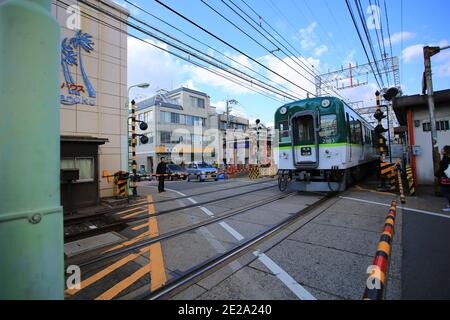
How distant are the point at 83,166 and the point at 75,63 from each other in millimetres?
4249

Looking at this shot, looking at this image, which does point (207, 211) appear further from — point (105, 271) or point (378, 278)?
point (378, 278)

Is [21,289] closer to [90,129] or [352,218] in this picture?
[352,218]

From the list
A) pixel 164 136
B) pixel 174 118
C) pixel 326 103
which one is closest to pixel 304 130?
pixel 326 103

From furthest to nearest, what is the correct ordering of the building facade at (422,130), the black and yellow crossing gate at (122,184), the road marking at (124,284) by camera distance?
1. the building facade at (422,130)
2. the black and yellow crossing gate at (122,184)
3. the road marking at (124,284)

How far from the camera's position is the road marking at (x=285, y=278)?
262cm

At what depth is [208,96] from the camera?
39031mm

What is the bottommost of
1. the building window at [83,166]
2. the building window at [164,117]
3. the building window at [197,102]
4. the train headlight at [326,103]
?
the building window at [83,166]

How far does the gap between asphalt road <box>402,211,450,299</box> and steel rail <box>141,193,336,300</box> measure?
6.89 feet

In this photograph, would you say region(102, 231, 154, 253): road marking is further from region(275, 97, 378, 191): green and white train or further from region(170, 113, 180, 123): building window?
region(170, 113, 180, 123): building window

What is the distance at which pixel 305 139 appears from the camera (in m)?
8.93

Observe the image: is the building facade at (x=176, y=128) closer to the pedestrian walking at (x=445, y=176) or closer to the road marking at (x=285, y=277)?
the pedestrian walking at (x=445, y=176)

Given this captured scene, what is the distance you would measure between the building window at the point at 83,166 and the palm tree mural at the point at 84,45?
9.76ft

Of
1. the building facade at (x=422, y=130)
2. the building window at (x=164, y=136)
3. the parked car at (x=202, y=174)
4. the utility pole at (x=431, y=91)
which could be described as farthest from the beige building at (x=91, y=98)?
the building window at (x=164, y=136)

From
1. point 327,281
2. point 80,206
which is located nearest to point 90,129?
point 80,206
